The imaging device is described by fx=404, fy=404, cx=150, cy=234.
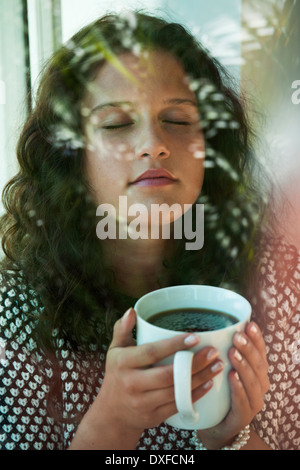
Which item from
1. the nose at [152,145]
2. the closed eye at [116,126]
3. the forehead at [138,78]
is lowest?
the nose at [152,145]

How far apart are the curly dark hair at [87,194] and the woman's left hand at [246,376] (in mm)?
236

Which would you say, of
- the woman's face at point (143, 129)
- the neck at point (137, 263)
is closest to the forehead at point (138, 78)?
the woman's face at point (143, 129)

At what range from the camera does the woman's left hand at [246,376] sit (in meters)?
0.32

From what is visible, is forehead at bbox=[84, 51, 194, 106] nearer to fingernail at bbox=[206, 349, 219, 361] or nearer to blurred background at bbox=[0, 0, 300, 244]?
blurred background at bbox=[0, 0, 300, 244]

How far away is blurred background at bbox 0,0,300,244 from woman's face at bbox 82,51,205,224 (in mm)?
123

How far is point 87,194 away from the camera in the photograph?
601 millimetres

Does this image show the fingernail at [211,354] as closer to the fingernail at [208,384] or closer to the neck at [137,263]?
the fingernail at [208,384]

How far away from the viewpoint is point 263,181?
0.67 metres

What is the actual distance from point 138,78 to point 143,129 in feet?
0.21

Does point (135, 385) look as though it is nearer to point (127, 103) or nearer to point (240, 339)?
point (240, 339)

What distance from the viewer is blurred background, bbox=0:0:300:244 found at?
0.59 m

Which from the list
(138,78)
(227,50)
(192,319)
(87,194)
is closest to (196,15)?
(227,50)

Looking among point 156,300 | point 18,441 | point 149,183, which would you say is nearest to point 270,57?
point 149,183
